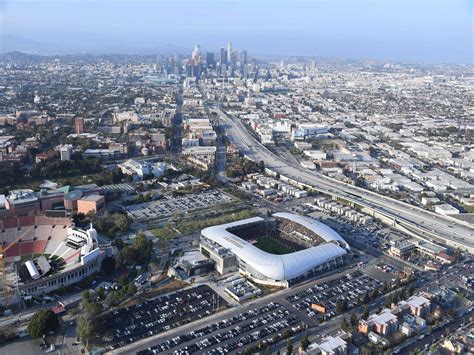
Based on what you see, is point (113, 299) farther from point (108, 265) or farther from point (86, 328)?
point (108, 265)

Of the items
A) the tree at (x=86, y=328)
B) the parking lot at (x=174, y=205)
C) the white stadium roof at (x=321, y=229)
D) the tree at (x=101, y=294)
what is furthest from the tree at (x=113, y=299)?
the white stadium roof at (x=321, y=229)

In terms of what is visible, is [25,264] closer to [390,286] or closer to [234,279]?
[234,279]

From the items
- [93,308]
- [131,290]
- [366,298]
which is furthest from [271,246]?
[93,308]

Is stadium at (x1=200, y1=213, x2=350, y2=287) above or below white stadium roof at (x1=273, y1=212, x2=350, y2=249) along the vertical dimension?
below

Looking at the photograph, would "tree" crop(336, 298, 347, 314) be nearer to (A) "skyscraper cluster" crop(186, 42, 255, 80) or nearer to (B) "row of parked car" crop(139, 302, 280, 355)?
(B) "row of parked car" crop(139, 302, 280, 355)

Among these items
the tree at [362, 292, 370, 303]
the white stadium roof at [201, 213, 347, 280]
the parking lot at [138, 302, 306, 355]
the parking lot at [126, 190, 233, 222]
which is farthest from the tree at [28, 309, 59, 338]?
the tree at [362, 292, 370, 303]
